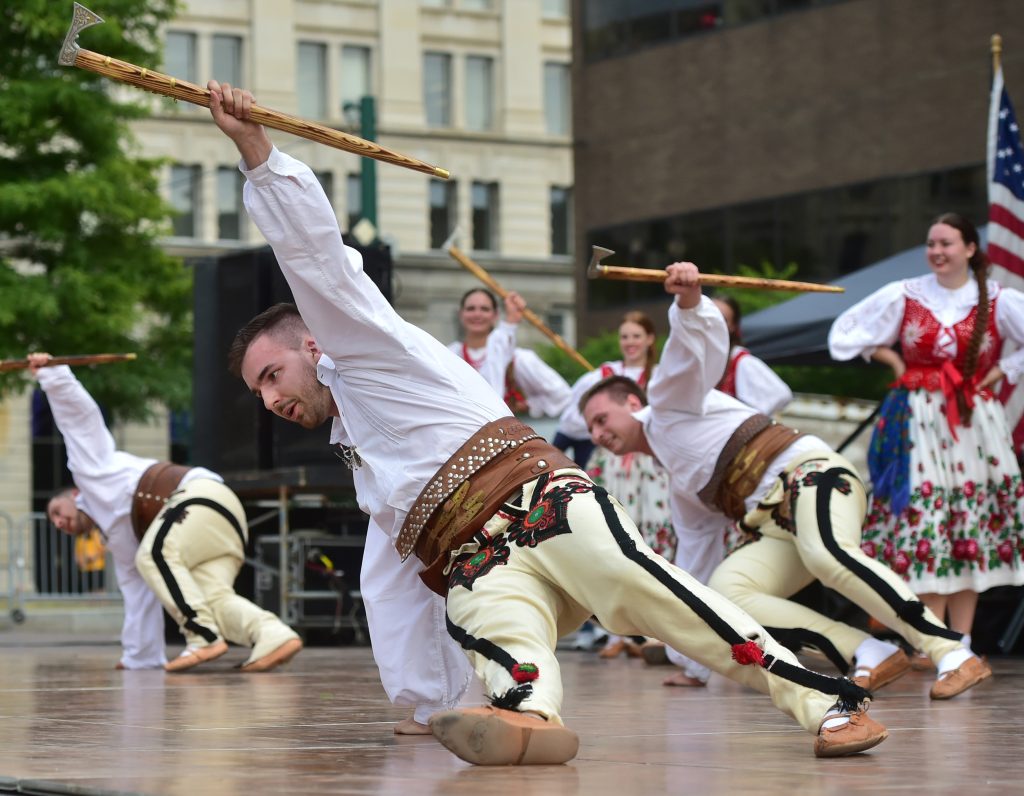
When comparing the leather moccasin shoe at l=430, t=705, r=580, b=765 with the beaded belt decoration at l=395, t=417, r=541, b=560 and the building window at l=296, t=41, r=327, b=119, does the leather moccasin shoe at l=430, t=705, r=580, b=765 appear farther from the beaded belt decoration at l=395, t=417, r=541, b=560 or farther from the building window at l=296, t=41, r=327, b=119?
the building window at l=296, t=41, r=327, b=119

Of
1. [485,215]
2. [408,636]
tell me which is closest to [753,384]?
[408,636]

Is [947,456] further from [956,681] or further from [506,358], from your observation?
[506,358]

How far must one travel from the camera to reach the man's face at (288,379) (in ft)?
17.1

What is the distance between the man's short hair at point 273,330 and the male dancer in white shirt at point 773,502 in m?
1.62

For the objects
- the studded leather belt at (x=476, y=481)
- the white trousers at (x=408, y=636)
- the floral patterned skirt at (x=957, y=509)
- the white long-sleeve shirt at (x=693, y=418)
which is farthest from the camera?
the floral patterned skirt at (x=957, y=509)

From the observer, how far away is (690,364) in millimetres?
6645

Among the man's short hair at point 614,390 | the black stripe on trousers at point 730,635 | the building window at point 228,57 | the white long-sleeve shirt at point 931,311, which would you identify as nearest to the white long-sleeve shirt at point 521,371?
the white long-sleeve shirt at point 931,311

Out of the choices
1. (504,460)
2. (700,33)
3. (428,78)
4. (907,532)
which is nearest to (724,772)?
(504,460)

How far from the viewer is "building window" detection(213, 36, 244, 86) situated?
4406cm

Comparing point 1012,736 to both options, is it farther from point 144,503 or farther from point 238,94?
point 144,503

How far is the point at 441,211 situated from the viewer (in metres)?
46.1

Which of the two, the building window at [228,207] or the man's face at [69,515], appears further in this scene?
the building window at [228,207]

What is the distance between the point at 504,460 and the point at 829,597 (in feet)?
19.3

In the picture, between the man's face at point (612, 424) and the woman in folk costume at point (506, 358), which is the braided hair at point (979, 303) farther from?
the woman in folk costume at point (506, 358)
